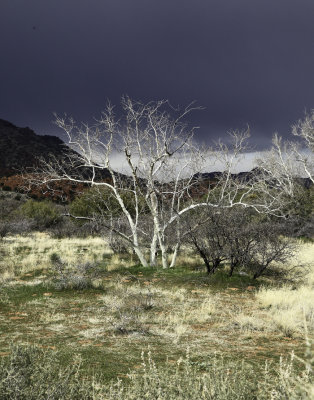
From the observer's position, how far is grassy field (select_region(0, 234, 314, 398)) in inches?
227

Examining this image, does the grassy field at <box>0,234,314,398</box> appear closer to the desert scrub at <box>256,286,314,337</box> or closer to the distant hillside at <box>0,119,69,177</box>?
the desert scrub at <box>256,286,314,337</box>

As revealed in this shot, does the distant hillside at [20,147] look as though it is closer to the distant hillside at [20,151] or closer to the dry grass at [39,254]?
the distant hillside at [20,151]

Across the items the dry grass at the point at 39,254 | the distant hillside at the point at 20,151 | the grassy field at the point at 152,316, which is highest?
the distant hillside at the point at 20,151

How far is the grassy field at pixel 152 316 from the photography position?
5764 mm

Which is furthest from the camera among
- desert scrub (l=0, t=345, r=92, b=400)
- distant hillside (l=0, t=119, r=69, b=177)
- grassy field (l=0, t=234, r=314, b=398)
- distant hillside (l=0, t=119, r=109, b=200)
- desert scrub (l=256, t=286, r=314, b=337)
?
distant hillside (l=0, t=119, r=69, b=177)

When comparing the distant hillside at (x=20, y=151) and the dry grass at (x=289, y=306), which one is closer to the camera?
the dry grass at (x=289, y=306)

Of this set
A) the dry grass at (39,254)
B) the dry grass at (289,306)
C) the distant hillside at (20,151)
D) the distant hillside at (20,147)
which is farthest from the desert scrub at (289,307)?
the distant hillside at (20,147)

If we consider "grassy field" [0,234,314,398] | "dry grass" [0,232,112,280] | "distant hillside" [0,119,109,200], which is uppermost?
"distant hillside" [0,119,109,200]

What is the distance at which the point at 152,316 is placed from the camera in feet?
27.4

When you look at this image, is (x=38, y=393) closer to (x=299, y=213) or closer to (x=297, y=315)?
(x=297, y=315)

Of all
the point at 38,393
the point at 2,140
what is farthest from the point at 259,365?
the point at 2,140

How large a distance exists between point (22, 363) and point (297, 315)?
6456mm

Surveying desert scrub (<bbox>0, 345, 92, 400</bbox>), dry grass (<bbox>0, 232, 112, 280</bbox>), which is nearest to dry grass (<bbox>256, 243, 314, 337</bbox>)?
desert scrub (<bbox>0, 345, 92, 400</bbox>)

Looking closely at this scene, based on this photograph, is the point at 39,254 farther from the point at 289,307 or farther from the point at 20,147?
the point at 20,147
